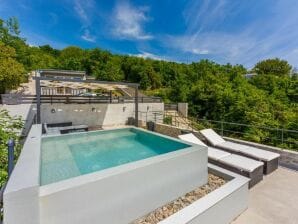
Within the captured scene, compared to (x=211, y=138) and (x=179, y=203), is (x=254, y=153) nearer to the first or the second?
(x=211, y=138)

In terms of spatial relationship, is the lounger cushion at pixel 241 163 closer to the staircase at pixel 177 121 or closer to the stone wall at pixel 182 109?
the staircase at pixel 177 121

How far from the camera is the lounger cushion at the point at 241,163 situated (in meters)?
4.06

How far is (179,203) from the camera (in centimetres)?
321

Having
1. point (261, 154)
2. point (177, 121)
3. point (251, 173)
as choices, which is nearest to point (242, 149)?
point (261, 154)

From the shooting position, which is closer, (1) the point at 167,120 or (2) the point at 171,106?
Answer: (1) the point at 167,120

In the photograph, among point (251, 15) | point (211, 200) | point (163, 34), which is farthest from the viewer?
point (163, 34)

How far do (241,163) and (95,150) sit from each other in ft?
12.1

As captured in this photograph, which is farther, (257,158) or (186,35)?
(186,35)

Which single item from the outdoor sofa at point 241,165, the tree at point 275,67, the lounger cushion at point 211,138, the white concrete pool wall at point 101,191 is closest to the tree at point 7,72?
the white concrete pool wall at point 101,191

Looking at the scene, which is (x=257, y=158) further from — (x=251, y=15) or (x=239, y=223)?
(x=251, y=15)

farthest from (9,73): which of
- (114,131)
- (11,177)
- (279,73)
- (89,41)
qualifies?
(279,73)

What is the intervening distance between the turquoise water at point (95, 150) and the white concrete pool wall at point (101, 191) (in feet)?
2.10

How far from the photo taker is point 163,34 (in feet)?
82.1

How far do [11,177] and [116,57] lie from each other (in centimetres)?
3859
